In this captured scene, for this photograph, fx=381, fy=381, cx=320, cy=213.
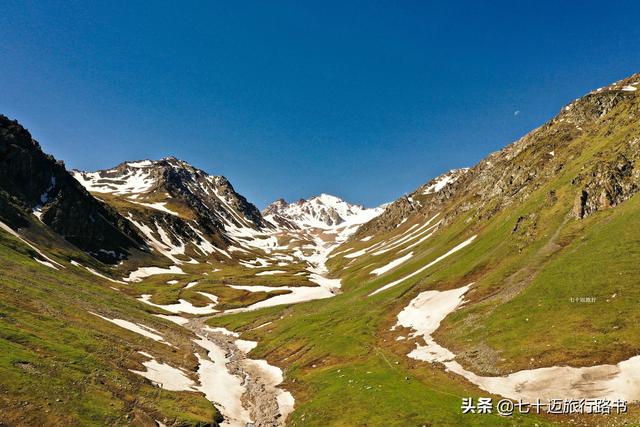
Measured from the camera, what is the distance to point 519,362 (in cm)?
4141

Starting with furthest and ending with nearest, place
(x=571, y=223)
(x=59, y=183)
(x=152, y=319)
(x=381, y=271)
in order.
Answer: (x=59, y=183)
(x=381, y=271)
(x=152, y=319)
(x=571, y=223)

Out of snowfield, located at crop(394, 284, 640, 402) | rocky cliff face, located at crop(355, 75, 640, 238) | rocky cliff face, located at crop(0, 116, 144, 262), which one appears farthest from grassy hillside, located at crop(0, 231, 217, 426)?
rocky cliff face, located at crop(0, 116, 144, 262)

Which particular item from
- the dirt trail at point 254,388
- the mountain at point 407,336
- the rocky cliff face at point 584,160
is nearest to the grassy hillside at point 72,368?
the mountain at point 407,336

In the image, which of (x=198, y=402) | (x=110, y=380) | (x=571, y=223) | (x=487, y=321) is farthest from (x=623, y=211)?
(x=110, y=380)

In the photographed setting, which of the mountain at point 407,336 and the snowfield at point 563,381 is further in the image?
the mountain at point 407,336

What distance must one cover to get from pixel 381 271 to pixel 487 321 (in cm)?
7900

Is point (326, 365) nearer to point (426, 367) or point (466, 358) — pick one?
point (426, 367)

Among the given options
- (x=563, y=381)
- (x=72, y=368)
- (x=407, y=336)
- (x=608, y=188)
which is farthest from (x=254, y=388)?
(x=608, y=188)

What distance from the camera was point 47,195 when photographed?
17662 centimetres

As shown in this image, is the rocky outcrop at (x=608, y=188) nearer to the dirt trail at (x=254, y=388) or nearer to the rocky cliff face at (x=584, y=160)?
the rocky cliff face at (x=584, y=160)

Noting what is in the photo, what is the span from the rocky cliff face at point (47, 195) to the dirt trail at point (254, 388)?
11160 cm

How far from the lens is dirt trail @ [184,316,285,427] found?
152 ft

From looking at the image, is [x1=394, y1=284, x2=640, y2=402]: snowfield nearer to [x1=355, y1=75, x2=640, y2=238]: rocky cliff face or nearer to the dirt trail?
the dirt trail

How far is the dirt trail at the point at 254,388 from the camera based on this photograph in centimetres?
4622
